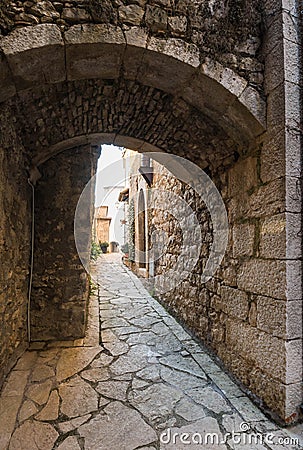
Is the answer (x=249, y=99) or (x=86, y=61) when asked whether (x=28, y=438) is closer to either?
(x=86, y=61)

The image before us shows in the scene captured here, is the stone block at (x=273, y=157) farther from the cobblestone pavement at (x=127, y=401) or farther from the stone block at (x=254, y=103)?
the cobblestone pavement at (x=127, y=401)

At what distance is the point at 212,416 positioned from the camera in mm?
1768

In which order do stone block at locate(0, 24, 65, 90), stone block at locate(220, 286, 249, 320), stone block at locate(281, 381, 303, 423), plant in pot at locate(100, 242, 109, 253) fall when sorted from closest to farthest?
stone block at locate(0, 24, 65, 90) → stone block at locate(281, 381, 303, 423) → stone block at locate(220, 286, 249, 320) → plant in pot at locate(100, 242, 109, 253)

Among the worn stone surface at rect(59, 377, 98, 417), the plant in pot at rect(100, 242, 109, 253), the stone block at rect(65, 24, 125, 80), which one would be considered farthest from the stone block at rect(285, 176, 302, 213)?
the plant in pot at rect(100, 242, 109, 253)

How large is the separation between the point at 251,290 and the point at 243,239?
1.30 feet

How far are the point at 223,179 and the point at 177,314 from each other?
206 centimetres

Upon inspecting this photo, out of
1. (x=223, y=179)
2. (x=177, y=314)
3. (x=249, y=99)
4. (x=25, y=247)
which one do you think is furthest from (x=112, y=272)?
(x=249, y=99)

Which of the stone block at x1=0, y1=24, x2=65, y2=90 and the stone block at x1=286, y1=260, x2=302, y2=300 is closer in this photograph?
the stone block at x1=0, y1=24, x2=65, y2=90

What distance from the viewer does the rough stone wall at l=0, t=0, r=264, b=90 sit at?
4.58ft

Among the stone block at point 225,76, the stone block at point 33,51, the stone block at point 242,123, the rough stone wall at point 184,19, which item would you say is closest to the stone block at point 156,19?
the rough stone wall at point 184,19

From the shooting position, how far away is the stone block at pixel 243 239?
6.63 feet

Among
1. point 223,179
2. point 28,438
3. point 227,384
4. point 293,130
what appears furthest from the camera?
point 223,179

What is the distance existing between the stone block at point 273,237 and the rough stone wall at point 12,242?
1.85 metres

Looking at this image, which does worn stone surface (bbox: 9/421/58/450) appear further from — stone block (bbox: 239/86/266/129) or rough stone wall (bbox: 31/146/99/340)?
stone block (bbox: 239/86/266/129)
